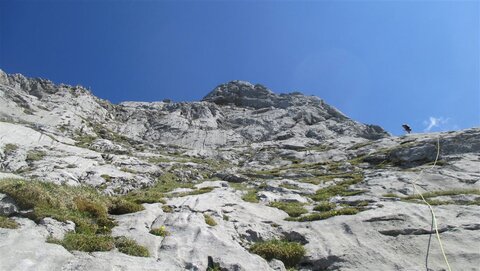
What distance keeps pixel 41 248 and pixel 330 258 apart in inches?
491

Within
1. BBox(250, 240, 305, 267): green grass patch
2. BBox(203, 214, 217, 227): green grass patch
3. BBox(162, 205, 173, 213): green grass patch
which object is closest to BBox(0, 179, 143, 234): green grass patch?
BBox(162, 205, 173, 213): green grass patch

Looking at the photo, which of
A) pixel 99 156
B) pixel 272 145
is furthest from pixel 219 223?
pixel 272 145

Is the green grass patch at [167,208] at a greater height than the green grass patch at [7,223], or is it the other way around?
the green grass patch at [167,208]

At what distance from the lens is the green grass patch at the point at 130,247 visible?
52.6 ft

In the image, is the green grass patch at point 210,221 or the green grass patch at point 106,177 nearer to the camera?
the green grass patch at point 210,221

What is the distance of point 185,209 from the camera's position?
84.0 feet

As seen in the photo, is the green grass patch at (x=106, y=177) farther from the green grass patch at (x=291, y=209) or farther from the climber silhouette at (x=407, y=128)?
the climber silhouette at (x=407, y=128)

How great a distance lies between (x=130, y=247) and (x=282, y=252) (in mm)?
7095

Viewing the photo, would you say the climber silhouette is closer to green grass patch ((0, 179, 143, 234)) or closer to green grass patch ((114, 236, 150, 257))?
green grass patch ((0, 179, 143, 234))

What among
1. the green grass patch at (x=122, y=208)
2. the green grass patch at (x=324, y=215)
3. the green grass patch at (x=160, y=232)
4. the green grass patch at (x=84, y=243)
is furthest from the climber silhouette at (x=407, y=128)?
the green grass patch at (x=84, y=243)

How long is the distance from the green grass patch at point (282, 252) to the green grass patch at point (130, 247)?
535 centimetres

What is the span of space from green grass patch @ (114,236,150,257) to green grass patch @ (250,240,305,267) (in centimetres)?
535

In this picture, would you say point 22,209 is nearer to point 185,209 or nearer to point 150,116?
point 185,209

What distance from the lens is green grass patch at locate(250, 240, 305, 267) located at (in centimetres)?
1791
